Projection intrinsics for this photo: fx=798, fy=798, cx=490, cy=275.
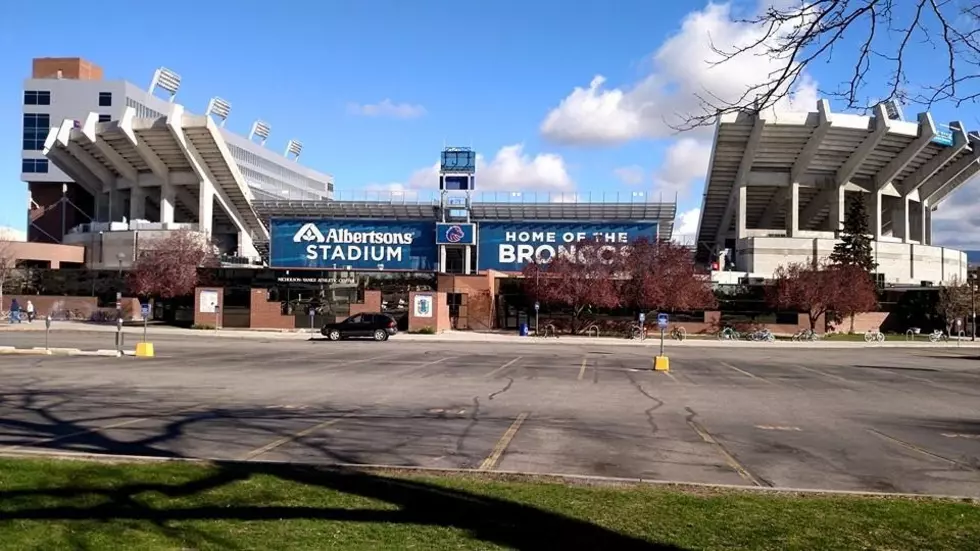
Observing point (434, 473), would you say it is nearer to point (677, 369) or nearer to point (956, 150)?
point (677, 369)

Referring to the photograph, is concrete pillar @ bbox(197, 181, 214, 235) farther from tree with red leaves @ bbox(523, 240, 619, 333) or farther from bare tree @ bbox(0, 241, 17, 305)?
tree with red leaves @ bbox(523, 240, 619, 333)

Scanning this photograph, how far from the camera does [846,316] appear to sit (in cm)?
6388

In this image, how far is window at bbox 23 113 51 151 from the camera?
317 feet

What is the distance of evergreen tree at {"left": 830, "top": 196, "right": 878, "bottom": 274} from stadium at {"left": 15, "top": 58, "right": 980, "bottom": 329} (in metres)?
2.90

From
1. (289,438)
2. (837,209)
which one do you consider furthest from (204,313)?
(837,209)

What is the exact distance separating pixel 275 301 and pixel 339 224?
34204mm

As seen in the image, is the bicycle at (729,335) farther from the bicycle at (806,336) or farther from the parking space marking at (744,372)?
the parking space marking at (744,372)

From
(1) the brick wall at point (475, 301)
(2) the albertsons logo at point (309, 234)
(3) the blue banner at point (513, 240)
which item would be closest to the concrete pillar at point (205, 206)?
(2) the albertsons logo at point (309, 234)

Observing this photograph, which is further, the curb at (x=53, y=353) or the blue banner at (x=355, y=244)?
the blue banner at (x=355, y=244)

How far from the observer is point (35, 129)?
318ft

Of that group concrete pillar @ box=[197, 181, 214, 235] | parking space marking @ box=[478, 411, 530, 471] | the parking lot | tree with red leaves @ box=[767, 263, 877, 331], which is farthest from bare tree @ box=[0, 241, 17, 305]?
parking space marking @ box=[478, 411, 530, 471]

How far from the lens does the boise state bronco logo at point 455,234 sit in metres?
87.0

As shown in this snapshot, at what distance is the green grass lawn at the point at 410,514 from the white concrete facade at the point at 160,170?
76.2m

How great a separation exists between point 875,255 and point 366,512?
81.9m
